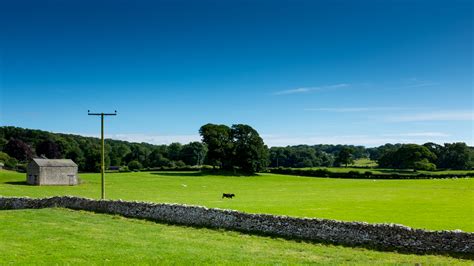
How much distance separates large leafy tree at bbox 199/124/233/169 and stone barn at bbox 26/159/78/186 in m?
35.7

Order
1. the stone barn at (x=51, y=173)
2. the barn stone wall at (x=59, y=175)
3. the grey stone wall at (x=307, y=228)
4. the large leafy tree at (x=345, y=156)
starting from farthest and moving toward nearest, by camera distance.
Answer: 1. the large leafy tree at (x=345, y=156)
2. the barn stone wall at (x=59, y=175)
3. the stone barn at (x=51, y=173)
4. the grey stone wall at (x=307, y=228)

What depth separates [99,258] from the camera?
1584cm

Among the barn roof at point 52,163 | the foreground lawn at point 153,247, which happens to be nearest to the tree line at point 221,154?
the barn roof at point 52,163

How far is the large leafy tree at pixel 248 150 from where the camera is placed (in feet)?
323

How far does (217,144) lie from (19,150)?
60.0 m

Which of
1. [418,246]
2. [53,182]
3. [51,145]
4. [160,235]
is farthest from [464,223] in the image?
[51,145]

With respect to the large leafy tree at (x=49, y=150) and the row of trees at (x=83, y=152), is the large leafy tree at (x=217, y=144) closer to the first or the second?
the row of trees at (x=83, y=152)

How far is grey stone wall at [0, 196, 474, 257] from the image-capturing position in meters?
18.2

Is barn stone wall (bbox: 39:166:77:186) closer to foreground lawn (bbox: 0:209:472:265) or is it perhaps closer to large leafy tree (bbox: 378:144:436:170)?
foreground lawn (bbox: 0:209:472:265)

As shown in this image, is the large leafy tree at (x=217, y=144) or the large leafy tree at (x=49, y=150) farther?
the large leafy tree at (x=49, y=150)

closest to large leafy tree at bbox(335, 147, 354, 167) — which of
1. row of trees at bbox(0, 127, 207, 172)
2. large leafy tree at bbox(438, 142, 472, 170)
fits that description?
large leafy tree at bbox(438, 142, 472, 170)

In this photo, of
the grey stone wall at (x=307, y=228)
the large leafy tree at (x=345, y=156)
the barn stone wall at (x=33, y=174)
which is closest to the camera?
the grey stone wall at (x=307, y=228)

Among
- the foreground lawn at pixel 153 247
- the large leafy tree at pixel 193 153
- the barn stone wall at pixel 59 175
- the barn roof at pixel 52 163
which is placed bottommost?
the foreground lawn at pixel 153 247

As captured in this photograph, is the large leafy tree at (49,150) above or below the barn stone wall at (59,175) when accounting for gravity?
above
